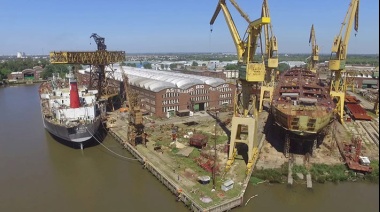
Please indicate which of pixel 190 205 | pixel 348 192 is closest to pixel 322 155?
pixel 348 192

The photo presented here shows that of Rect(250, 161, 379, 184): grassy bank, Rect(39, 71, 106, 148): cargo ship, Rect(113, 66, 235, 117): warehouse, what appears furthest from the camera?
Rect(113, 66, 235, 117): warehouse

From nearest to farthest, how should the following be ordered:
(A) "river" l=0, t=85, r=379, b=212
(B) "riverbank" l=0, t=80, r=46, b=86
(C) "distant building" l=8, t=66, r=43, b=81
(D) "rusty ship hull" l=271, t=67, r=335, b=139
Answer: (A) "river" l=0, t=85, r=379, b=212 → (D) "rusty ship hull" l=271, t=67, r=335, b=139 → (B) "riverbank" l=0, t=80, r=46, b=86 → (C) "distant building" l=8, t=66, r=43, b=81

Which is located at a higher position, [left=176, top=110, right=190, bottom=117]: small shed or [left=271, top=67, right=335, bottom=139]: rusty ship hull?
[left=271, top=67, right=335, bottom=139]: rusty ship hull

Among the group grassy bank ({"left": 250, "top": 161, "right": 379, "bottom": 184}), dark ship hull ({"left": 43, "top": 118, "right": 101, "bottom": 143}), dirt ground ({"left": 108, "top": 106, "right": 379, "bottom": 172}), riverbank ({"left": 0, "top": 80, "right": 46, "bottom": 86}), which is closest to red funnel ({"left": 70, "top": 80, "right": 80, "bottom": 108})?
dark ship hull ({"left": 43, "top": 118, "right": 101, "bottom": 143})

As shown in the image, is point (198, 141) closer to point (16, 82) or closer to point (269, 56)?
point (269, 56)

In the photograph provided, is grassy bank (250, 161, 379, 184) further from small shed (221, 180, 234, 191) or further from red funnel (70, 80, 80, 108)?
red funnel (70, 80, 80, 108)

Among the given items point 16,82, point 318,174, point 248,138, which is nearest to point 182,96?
point 248,138
